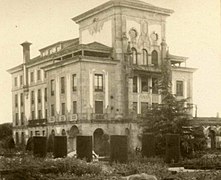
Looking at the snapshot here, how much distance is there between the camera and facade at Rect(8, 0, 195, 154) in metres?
32.4

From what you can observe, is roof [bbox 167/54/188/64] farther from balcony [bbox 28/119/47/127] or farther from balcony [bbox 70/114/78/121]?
balcony [bbox 28/119/47/127]

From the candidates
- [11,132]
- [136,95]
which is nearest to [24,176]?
[11,132]

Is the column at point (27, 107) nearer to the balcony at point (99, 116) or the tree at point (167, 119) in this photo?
the balcony at point (99, 116)

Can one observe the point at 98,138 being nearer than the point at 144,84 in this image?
Yes

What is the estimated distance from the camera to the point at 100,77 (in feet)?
111

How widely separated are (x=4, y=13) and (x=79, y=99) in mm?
19530

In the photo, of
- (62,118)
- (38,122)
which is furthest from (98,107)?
(38,122)

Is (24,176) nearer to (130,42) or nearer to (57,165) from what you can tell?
(57,165)

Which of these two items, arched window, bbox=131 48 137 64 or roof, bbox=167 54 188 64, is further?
arched window, bbox=131 48 137 64

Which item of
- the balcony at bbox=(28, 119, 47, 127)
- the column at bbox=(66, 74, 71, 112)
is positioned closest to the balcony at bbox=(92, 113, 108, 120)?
the column at bbox=(66, 74, 71, 112)

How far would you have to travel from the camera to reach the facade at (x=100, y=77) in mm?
32406

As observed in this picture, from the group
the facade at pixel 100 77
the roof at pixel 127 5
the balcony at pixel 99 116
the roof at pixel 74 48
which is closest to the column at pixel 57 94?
the facade at pixel 100 77

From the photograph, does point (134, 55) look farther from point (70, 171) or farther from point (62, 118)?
point (70, 171)

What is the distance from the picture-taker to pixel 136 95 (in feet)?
116
